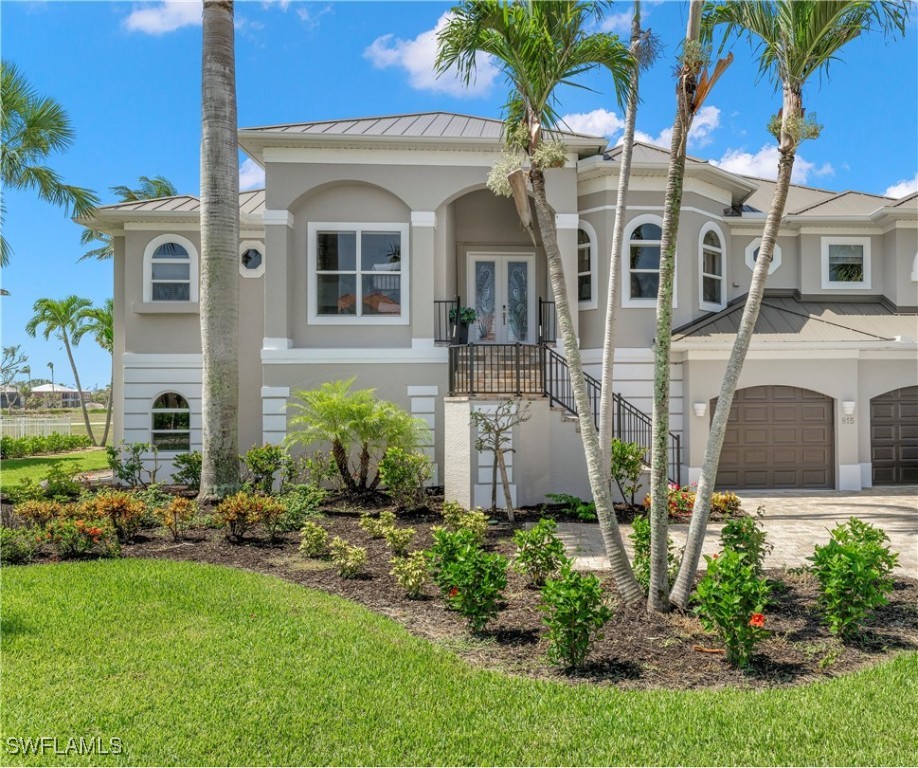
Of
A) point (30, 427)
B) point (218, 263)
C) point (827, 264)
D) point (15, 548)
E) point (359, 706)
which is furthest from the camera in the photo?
point (30, 427)

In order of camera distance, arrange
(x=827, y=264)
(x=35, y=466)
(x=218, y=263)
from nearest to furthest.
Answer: (x=218, y=263) → (x=827, y=264) → (x=35, y=466)

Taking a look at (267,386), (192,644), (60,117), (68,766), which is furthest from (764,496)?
(60,117)

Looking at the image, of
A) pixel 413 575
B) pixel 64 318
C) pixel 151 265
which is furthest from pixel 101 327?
pixel 413 575

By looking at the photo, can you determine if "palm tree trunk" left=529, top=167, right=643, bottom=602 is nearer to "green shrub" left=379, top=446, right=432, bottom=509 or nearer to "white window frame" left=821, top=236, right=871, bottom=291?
"green shrub" left=379, top=446, right=432, bottom=509

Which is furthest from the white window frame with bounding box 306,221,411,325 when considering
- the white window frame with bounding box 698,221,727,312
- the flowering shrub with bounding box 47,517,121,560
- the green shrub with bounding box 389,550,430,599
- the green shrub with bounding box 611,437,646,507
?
the green shrub with bounding box 389,550,430,599

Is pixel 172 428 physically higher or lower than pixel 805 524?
higher

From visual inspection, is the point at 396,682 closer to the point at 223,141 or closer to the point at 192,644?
the point at 192,644

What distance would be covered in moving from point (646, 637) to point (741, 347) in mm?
2569

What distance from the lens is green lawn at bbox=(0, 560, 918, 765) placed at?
377 cm

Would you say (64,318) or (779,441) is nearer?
(779,441)

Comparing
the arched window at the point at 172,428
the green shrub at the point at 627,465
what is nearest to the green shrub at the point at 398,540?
the green shrub at the point at 627,465

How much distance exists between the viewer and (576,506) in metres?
11.6

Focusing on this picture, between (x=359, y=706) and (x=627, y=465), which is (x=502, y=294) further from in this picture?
(x=359, y=706)

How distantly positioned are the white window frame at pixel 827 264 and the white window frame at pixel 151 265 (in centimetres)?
1480
